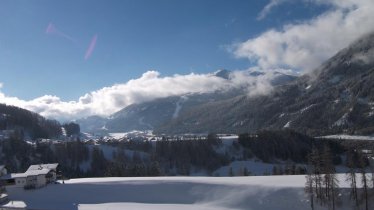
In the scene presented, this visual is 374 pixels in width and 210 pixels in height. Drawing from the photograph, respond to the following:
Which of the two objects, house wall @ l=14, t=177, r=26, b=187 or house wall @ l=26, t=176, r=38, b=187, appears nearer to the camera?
house wall @ l=26, t=176, r=38, b=187

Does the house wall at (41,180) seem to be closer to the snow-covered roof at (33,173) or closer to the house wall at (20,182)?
the snow-covered roof at (33,173)

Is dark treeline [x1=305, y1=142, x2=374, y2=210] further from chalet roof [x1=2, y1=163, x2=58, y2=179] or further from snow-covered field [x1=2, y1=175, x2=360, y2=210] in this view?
chalet roof [x1=2, y1=163, x2=58, y2=179]

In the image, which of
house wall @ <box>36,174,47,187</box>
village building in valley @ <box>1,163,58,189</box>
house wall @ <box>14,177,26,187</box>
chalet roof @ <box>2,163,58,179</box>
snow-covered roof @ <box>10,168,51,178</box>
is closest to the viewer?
village building in valley @ <box>1,163,58,189</box>

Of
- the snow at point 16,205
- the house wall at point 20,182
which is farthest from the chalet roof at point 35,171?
the snow at point 16,205

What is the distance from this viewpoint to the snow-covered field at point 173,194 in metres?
87.8

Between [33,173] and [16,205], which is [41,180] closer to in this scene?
[33,173]

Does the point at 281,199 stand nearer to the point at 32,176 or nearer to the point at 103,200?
the point at 103,200

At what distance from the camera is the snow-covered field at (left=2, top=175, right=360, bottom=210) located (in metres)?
87.8

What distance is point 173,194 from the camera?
317ft

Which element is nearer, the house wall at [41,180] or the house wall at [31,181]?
the house wall at [31,181]

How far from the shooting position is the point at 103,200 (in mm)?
95375

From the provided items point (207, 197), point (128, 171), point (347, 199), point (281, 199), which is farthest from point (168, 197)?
point (128, 171)

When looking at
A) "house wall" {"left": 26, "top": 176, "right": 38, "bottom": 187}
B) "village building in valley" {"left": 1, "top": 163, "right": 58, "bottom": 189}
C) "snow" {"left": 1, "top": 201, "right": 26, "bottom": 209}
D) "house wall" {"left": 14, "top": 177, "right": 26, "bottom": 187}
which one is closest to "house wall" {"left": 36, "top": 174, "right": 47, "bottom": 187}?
"village building in valley" {"left": 1, "top": 163, "right": 58, "bottom": 189}

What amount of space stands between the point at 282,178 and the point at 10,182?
214 feet
